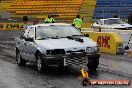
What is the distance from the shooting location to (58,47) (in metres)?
12.2

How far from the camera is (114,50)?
19547 mm

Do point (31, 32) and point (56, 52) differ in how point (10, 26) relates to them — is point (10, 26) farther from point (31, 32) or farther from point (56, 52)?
point (56, 52)

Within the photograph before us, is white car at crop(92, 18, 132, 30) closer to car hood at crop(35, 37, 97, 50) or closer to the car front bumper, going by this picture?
car hood at crop(35, 37, 97, 50)

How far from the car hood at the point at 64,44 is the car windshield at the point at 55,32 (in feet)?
1.58

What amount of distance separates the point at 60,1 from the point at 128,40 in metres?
33.5

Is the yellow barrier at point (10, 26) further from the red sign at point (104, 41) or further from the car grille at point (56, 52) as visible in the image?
the car grille at point (56, 52)

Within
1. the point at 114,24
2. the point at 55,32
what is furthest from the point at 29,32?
the point at 114,24

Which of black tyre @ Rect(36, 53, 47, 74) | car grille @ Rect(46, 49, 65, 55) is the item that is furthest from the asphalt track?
car grille @ Rect(46, 49, 65, 55)

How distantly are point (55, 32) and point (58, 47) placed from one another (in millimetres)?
1549

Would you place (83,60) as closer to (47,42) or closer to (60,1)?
(47,42)

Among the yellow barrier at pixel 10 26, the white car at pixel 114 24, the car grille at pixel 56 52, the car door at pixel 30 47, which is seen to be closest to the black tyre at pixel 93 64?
the car grille at pixel 56 52

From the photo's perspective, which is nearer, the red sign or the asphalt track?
the asphalt track

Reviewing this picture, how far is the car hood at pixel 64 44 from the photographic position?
481 inches

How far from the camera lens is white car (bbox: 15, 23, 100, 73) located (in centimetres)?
1214
